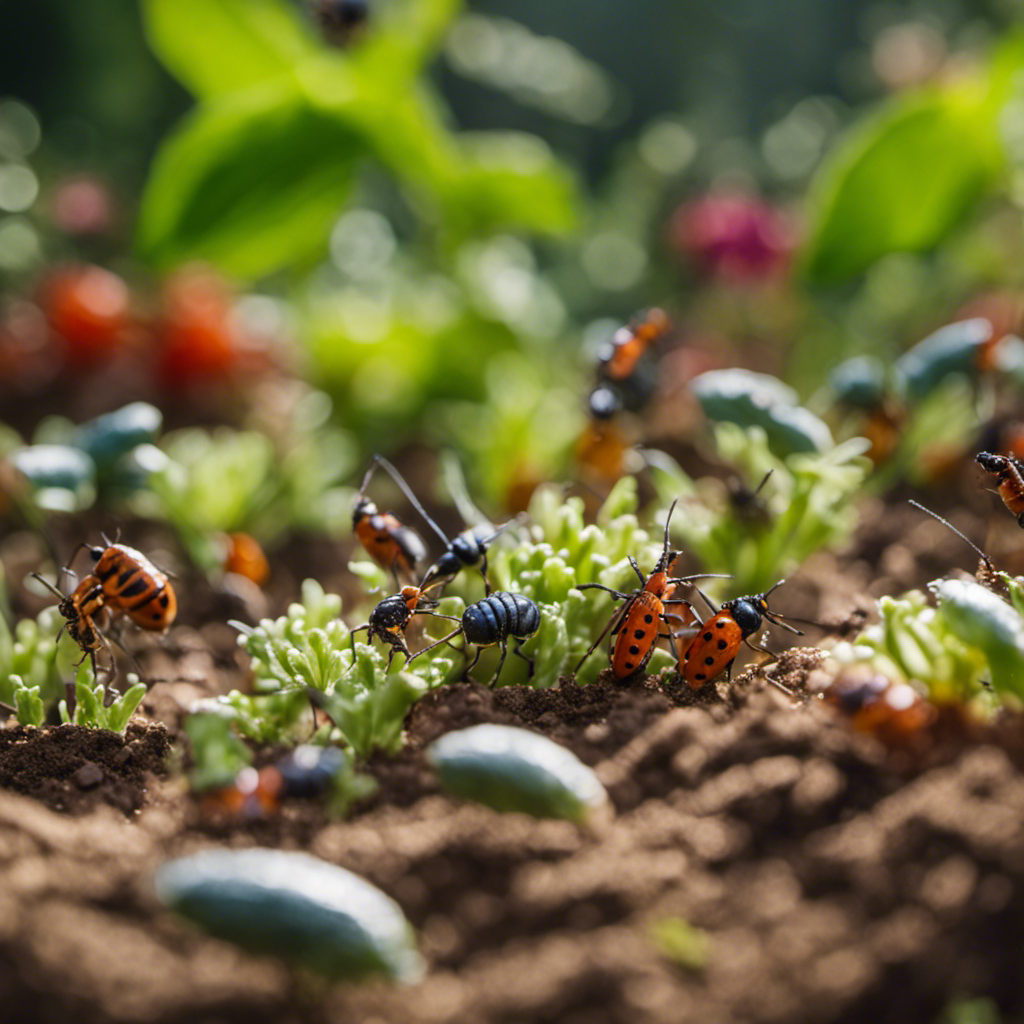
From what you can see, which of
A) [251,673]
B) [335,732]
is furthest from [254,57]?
[335,732]

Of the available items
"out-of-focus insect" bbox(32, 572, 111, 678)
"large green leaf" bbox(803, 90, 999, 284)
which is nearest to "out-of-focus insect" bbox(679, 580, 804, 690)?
"out-of-focus insect" bbox(32, 572, 111, 678)

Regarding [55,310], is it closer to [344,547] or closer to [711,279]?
[344,547]

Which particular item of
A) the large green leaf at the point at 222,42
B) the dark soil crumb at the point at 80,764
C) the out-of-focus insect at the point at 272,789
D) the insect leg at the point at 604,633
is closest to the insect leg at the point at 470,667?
the insect leg at the point at 604,633

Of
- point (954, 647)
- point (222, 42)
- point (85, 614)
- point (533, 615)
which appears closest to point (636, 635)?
point (533, 615)

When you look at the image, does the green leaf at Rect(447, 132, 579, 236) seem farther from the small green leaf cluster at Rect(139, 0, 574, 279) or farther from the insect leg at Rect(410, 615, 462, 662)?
the insect leg at Rect(410, 615, 462, 662)

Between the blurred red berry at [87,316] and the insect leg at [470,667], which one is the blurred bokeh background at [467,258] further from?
the insect leg at [470,667]
